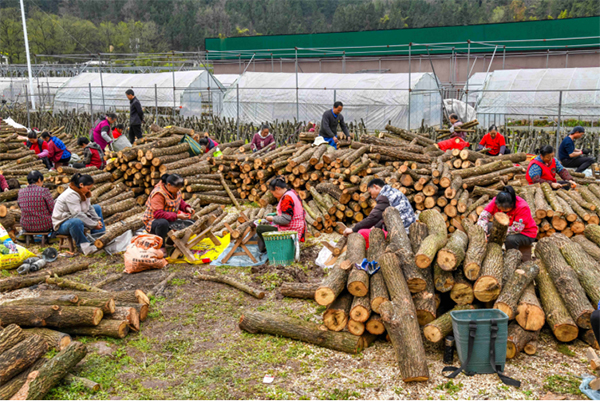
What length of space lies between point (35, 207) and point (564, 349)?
8980 mm

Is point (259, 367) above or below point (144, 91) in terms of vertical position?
below

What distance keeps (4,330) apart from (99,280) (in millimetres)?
2890

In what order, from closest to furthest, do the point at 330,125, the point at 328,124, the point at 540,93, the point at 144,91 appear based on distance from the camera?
1. the point at 328,124
2. the point at 330,125
3. the point at 540,93
4. the point at 144,91

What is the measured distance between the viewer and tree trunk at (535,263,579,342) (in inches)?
218

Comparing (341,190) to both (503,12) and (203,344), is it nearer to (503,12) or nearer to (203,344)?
(203,344)

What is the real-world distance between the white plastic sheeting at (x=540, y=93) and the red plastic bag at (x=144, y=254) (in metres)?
16.2

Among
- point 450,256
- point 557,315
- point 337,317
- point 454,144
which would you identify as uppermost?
point 454,144

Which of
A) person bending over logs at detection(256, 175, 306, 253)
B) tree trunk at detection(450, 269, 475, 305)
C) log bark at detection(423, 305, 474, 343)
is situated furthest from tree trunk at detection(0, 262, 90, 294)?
tree trunk at detection(450, 269, 475, 305)

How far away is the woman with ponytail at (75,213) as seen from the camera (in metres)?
8.98

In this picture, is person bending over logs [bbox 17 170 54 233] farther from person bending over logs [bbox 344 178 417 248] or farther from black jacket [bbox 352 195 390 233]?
black jacket [bbox 352 195 390 233]

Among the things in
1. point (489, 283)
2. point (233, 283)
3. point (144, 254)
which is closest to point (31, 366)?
point (233, 283)

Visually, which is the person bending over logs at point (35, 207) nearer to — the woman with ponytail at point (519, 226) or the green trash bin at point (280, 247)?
the green trash bin at point (280, 247)

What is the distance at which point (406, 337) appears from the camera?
511 centimetres

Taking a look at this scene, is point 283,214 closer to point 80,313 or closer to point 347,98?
point 80,313
